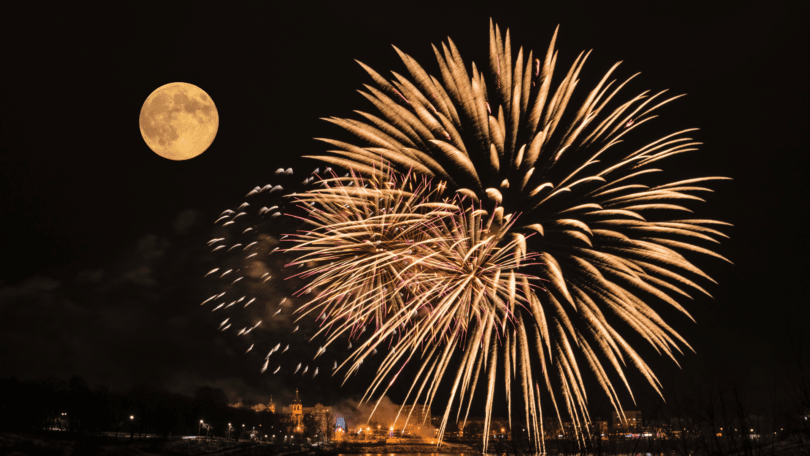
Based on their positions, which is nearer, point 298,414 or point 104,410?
point 104,410

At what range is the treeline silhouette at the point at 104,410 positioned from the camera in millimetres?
82875

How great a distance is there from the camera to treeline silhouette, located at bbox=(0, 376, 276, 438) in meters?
82.9

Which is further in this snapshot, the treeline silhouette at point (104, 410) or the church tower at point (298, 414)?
the church tower at point (298, 414)

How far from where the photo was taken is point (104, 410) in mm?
94312

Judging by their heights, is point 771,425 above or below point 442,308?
below

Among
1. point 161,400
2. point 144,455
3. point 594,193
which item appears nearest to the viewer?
point 594,193

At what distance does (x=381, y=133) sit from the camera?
18125 mm

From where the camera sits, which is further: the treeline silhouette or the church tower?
the church tower

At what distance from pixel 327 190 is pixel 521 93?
820cm

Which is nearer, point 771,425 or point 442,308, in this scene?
point 771,425

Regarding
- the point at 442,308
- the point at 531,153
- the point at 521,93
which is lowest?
the point at 442,308

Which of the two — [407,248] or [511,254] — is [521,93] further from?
[407,248]

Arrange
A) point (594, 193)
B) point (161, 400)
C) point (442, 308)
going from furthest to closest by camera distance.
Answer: point (161, 400) → point (594, 193) → point (442, 308)

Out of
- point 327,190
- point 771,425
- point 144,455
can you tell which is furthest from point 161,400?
Answer: point 771,425
